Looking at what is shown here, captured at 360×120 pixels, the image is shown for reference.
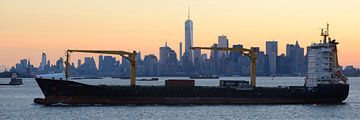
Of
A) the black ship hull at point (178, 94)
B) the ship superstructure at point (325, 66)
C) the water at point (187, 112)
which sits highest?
the ship superstructure at point (325, 66)

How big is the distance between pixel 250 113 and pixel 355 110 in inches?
574

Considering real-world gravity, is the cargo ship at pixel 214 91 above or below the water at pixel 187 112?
above

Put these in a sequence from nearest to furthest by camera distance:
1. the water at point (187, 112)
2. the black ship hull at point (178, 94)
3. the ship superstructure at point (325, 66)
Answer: the water at point (187, 112)
the black ship hull at point (178, 94)
the ship superstructure at point (325, 66)

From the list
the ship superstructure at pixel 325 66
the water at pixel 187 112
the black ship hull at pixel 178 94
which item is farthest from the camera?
the ship superstructure at pixel 325 66

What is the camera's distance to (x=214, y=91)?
72875mm

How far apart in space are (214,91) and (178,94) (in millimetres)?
4230

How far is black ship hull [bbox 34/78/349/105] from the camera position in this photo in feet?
226

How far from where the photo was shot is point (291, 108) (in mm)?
72125

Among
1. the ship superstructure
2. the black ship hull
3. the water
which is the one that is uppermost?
the ship superstructure

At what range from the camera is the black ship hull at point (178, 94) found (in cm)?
6900

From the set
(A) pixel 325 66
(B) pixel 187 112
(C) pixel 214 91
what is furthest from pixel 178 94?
(A) pixel 325 66

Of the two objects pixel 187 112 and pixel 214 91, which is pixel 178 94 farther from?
pixel 187 112

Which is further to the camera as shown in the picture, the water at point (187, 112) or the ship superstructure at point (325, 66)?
the ship superstructure at point (325, 66)

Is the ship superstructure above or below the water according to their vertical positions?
above
